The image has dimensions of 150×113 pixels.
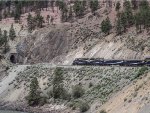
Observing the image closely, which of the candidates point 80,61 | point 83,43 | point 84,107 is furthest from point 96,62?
point 84,107

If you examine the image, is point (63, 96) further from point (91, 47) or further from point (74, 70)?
point (91, 47)

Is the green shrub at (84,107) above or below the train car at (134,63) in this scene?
below

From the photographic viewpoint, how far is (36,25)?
151 metres

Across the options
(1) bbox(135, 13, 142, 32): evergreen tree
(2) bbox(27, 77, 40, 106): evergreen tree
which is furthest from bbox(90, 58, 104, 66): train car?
(1) bbox(135, 13, 142, 32): evergreen tree

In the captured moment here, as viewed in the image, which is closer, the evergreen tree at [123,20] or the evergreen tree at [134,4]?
the evergreen tree at [123,20]

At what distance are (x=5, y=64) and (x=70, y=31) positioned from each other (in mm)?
24169

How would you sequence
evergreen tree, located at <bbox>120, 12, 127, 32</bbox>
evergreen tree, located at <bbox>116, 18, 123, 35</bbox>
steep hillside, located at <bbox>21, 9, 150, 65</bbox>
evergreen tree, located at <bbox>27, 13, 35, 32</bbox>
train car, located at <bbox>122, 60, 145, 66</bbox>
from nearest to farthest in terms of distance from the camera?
train car, located at <bbox>122, 60, 145, 66</bbox>, steep hillside, located at <bbox>21, 9, 150, 65</bbox>, evergreen tree, located at <bbox>120, 12, 127, 32</bbox>, evergreen tree, located at <bbox>116, 18, 123, 35</bbox>, evergreen tree, located at <bbox>27, 13, 35, 32</bbox>

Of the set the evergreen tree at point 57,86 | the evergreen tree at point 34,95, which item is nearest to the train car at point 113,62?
the evergreen tree at point 57,86

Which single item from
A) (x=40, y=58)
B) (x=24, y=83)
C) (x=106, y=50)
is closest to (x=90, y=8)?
(x=40, y=58)

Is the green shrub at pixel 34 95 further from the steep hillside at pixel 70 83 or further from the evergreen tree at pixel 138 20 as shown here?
the evergreen tree at pixel 138 20

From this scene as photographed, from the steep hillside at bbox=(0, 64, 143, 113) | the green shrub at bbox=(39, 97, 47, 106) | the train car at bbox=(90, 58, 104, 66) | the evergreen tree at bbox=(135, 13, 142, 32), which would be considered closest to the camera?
the steep hillside at bbox=(0, 64, 143, 113)

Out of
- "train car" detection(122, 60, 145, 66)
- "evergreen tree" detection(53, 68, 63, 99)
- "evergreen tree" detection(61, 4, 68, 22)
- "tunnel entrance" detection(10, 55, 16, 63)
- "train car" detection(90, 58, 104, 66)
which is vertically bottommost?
"tunnel entrance" detection(10, 55, 16, 63)

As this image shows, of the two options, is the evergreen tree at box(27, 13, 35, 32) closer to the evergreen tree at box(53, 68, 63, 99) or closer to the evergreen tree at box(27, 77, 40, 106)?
the evergreen tree at box(27, 77, 40, 106)

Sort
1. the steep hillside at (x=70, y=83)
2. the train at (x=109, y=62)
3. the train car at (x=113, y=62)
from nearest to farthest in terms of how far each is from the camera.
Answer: the steep hillside at (x=70, y=83) → the train at (x=109, y=62) → the train car at (x=113, y=62)
